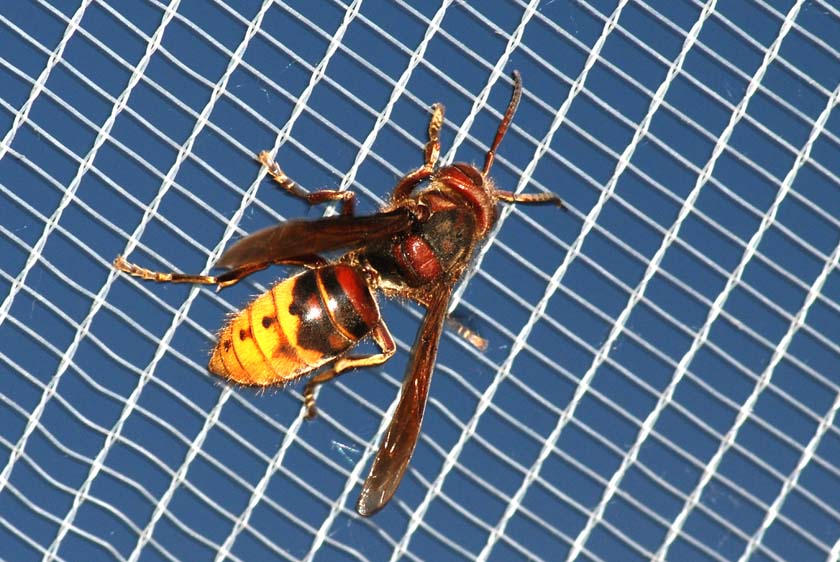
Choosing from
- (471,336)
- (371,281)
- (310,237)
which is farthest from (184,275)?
(471,336)

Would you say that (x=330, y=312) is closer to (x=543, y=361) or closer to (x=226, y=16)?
(x=543, y=361)

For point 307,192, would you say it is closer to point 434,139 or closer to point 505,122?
point 434,139

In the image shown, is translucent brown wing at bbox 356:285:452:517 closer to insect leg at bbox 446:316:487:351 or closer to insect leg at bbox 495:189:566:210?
insect leg at bbox 446:316:487:351

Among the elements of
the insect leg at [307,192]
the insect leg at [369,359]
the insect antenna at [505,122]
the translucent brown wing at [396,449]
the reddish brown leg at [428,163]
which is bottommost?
the translucent brown wing at [396,449]

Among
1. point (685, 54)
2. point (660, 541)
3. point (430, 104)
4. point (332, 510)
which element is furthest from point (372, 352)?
point (685, 54)

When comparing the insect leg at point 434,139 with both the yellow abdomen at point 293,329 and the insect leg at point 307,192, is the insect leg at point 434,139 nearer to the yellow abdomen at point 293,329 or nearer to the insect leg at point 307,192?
the insect leg at point 307,192

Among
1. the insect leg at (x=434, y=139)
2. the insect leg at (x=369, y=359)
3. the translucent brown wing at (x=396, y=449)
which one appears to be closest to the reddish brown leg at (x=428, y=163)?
the insect leg at (x=434, y=139)
